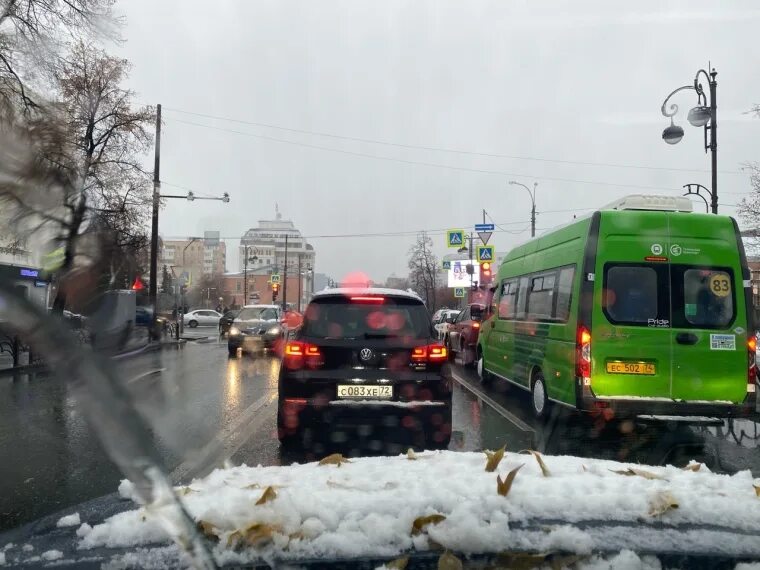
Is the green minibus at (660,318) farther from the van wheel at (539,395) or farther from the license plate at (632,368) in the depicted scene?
the van wheel at (539,395)

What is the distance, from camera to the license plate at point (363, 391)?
19.9 ft

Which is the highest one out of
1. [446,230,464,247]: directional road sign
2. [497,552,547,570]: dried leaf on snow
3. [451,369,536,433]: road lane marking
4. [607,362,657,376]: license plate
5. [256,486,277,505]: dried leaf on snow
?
[446,230,464,247]: directional road sign

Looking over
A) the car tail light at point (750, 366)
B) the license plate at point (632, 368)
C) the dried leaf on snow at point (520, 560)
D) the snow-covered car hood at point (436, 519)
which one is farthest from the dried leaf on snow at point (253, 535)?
the car tail light at point (750, 366)

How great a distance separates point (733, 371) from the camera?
7371 mm

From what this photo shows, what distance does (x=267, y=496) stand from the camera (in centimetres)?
187

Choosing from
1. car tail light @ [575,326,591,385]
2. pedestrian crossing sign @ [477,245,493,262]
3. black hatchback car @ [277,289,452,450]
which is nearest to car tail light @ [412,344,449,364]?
black hatchback car @ [277,289,452,450]

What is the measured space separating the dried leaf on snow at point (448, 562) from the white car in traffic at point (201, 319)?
158 feet

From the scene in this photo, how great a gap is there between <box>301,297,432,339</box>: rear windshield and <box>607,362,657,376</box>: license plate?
7.93ft

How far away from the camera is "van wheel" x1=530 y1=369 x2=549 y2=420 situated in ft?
28.5

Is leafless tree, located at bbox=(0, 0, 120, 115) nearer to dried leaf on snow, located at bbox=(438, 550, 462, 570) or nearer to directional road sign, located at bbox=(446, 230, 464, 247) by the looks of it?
dried leaf on snow, located at bbox=(438, 550, 462, 570)

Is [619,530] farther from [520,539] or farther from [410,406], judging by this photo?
[410,406]

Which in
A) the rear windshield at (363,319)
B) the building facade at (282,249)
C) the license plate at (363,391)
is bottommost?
the license plate at (363,391)

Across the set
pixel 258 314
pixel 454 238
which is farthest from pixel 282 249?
pixel 258 314

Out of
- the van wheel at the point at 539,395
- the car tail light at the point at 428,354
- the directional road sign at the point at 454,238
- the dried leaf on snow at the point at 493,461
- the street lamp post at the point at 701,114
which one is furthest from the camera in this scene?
the directional road sign at the point at 454,238
